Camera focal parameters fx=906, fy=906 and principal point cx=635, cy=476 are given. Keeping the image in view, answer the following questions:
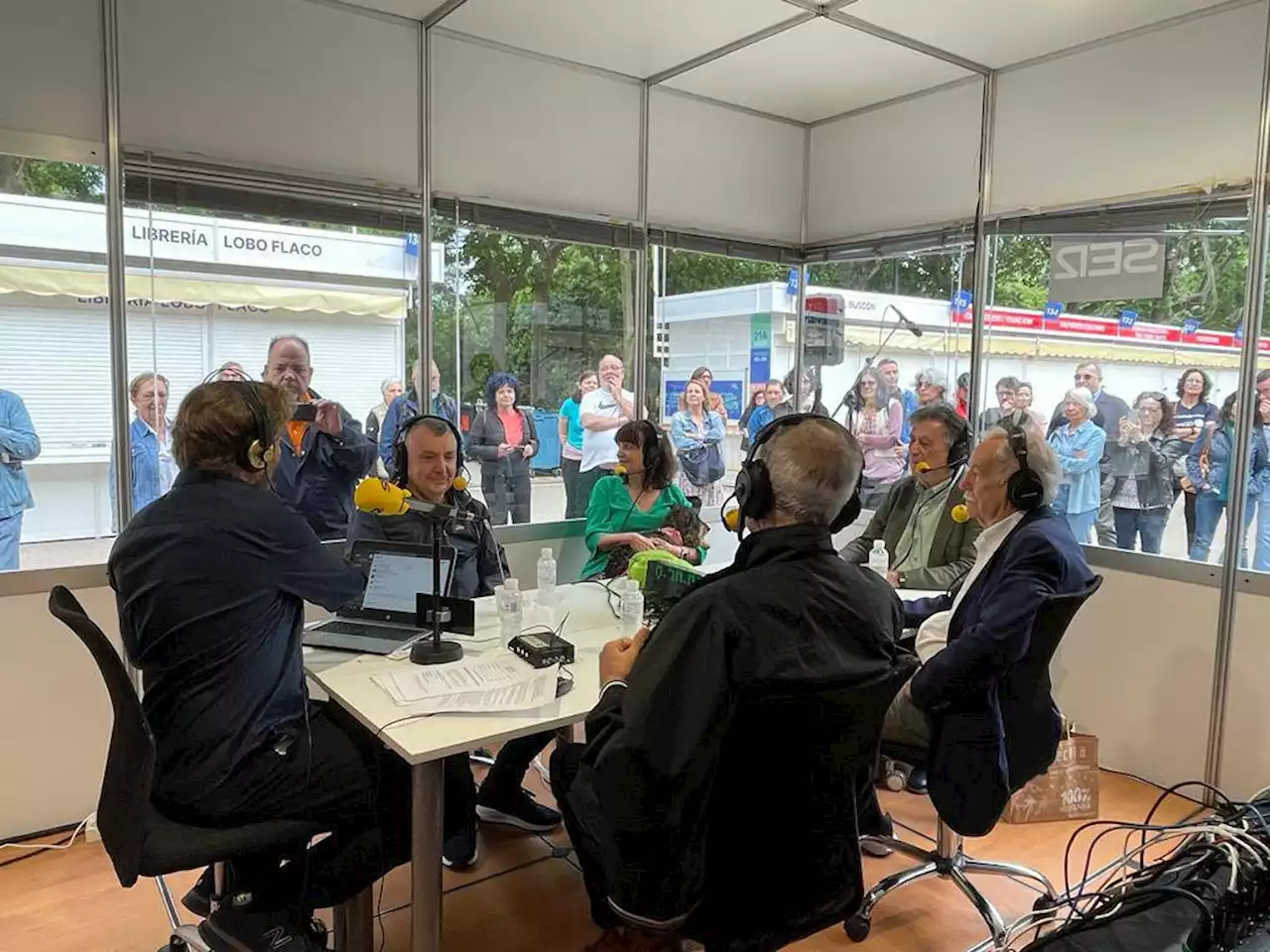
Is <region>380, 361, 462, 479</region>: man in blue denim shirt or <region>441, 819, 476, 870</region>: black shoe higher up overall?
<region>380, 361, 462, 479</region>: man in blue denim shirt

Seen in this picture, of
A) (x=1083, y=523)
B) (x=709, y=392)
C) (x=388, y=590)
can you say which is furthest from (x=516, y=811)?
(x=1083, y=523)

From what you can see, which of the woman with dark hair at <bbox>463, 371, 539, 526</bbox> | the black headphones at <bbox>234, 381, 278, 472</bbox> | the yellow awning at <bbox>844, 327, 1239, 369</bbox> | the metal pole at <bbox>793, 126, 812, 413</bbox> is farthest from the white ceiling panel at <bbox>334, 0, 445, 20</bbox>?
the yellow awning at <bbox>844, 327, 1239, 369</bbox>

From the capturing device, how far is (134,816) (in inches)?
66.6

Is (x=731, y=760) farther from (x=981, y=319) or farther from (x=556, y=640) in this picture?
(x=981, y=319)

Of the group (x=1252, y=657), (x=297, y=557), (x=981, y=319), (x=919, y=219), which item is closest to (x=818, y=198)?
(x=919, y=219)

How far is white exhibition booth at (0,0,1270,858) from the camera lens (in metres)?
2.81

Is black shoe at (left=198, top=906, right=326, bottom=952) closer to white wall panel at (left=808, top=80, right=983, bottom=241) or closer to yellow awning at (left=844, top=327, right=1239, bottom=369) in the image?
yellow awning at (left=844, top=327, right=1239, bottom=369)

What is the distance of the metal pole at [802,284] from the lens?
464 centimetres

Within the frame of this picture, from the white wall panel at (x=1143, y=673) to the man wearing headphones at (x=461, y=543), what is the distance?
2.15m

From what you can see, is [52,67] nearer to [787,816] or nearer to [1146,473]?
[787,816]

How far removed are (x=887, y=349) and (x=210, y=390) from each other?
3381mm

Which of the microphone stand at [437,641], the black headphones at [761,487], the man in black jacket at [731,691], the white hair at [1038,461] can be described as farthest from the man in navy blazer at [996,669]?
the microphone stand at [437,641]

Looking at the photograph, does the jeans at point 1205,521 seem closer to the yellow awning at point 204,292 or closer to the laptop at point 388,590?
the laptop at point 388,590

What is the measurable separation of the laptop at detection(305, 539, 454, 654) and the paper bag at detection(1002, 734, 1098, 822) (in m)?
2.04
